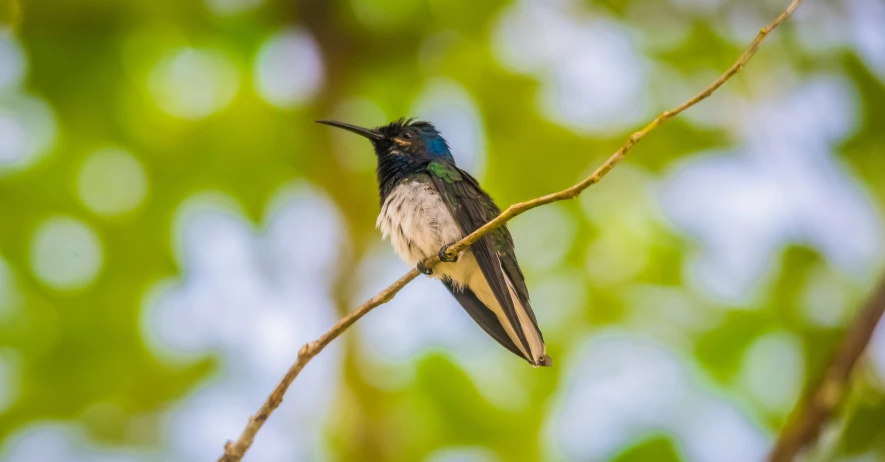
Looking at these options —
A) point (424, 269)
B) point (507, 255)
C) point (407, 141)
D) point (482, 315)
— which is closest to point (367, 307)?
point (424, 269)

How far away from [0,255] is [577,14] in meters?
4.94

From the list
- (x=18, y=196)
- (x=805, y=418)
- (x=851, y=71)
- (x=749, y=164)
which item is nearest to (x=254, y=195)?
(x=18, y=196)

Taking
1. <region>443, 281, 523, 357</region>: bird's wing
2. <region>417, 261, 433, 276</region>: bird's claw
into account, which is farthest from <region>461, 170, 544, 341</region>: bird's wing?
<region>417, 261, 433, 276</region>: bird's claw

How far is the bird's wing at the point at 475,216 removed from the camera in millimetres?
4027

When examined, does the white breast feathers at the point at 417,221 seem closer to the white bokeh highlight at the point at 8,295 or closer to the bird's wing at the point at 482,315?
the bird's wing at the point at 482,315

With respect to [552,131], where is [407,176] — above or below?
below

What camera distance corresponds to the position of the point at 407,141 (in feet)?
17.5

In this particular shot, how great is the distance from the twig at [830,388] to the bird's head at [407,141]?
10.7ft

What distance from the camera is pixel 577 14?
6.79 metres

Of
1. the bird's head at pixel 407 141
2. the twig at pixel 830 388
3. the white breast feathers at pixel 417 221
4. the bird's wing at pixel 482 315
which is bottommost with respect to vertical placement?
the twig at pixel 830 388

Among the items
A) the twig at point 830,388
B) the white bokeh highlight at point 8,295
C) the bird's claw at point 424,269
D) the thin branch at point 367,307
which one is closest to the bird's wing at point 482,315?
the bird's claw at point 424,269

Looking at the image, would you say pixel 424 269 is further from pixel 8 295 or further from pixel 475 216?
pixel 8 295

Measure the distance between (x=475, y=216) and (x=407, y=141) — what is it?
1037 millimetres

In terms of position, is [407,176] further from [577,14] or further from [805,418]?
[805,418]
